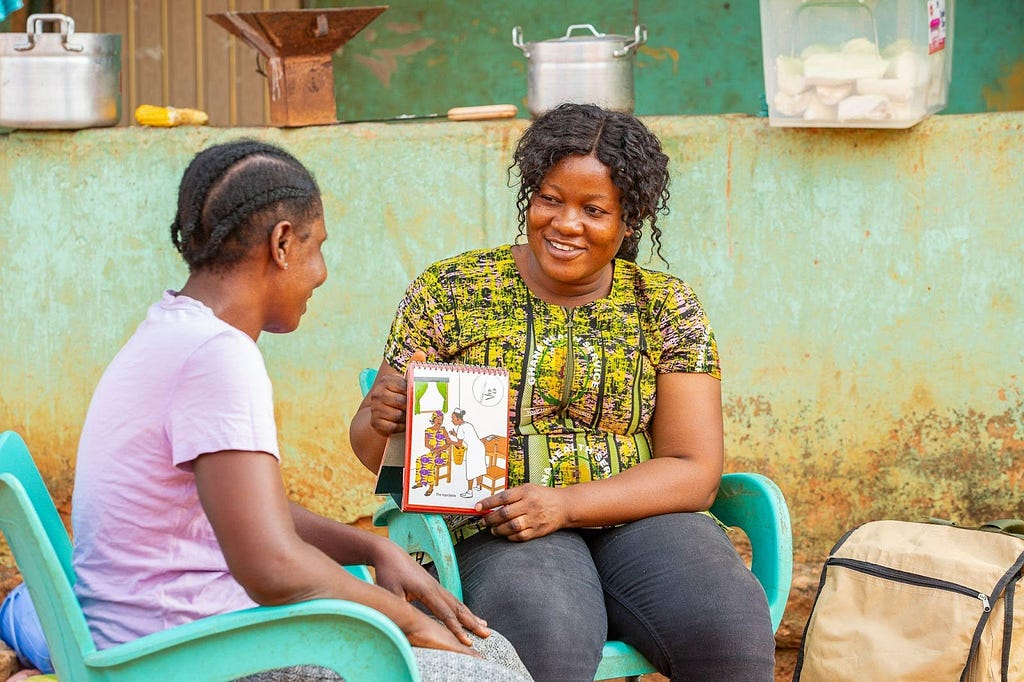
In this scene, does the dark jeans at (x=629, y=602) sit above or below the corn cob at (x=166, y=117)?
below

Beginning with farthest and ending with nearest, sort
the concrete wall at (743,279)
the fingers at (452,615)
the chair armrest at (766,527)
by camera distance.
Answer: the concrete wall at (743,279) < the chair armrest at (766,527) < the fingers at (452,615)

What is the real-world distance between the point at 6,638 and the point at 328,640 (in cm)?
138

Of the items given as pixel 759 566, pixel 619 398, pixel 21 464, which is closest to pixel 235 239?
pixel 21 464

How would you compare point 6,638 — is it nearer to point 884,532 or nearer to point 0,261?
point 0,261

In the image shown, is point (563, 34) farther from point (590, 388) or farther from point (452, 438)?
point (452, 438)

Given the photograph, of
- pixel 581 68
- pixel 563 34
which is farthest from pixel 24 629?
pixel 563 34

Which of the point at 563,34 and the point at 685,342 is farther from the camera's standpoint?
the point at 563,34

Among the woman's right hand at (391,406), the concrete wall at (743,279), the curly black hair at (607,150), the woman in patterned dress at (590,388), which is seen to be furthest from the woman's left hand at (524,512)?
the concrete wall at (743,279)

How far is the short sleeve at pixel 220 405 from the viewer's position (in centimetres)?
166

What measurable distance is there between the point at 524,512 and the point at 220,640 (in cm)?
89

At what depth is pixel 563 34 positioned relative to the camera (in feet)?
18.1

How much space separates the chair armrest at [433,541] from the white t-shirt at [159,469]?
632mm

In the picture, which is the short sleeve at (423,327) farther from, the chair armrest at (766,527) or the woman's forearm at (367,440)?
the chair armrest at (766,527)

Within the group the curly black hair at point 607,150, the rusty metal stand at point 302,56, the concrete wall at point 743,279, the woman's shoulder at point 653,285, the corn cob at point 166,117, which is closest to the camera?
the curly black hair at point 607,150
